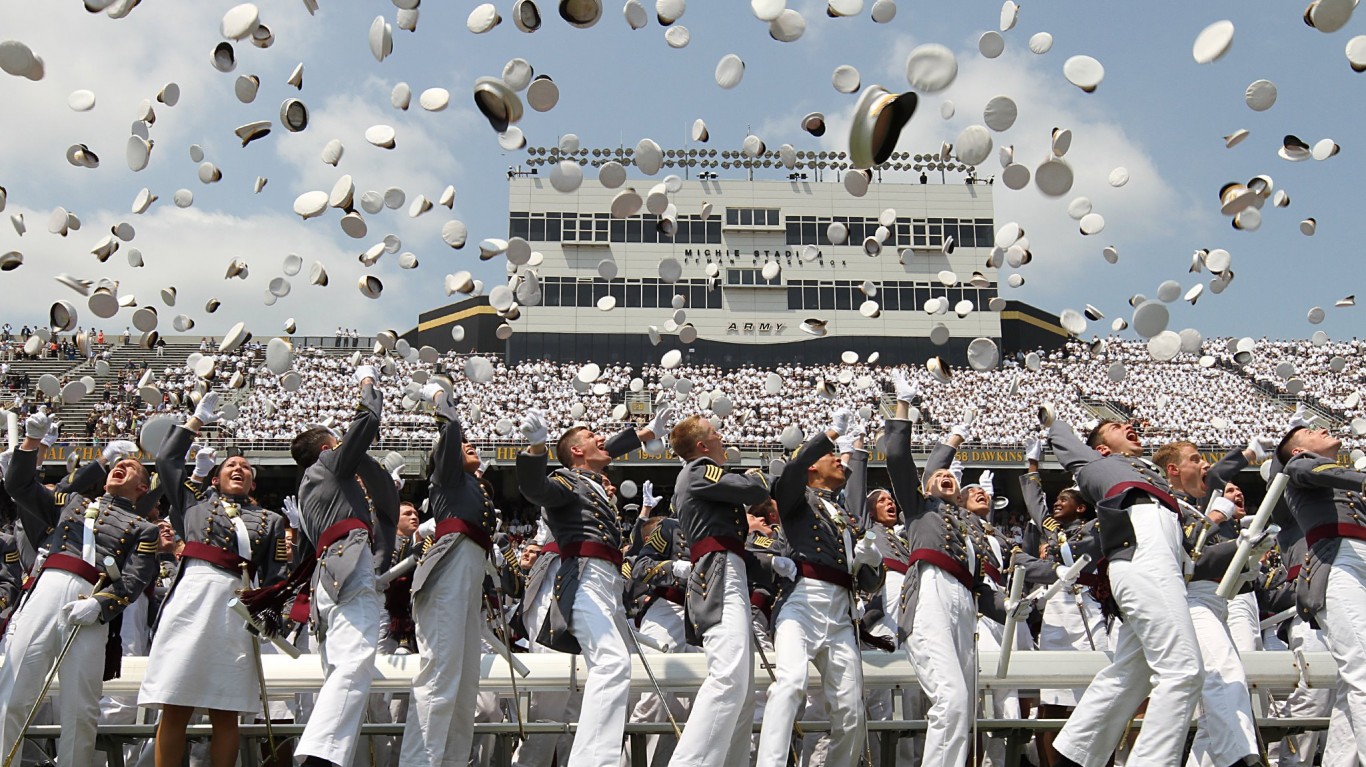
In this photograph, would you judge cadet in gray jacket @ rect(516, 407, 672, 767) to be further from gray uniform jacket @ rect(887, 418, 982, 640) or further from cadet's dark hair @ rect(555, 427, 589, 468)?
gray uniform jacket @ rect(887, 418, 982, 640)

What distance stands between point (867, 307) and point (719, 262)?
3451 centimetres

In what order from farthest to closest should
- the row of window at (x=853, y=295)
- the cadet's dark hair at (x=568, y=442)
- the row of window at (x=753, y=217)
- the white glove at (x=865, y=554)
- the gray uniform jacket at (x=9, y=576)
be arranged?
1. the row of window at (x=853, y=295)
2. the row of window at (x=753, y=217)
3. the gray uniform jacket at (x=9, y=576)
4. the cadet's dark hair at (x=568, y=442)
5. the white glove at (x=865, y=554)

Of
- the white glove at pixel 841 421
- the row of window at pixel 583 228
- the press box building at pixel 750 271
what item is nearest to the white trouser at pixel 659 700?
the white glove at pixel 841 421

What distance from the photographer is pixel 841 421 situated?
6.29m

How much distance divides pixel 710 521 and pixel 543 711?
2.16m

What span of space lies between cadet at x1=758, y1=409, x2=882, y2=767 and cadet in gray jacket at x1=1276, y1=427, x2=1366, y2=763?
2385 mm

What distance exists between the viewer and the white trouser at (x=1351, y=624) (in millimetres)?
5770

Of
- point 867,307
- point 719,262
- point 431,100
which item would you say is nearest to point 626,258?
point 719,262

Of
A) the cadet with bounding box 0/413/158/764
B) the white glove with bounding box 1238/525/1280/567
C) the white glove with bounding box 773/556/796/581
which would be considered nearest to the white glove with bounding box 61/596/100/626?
the cadet with bounding box 0/413/158/764

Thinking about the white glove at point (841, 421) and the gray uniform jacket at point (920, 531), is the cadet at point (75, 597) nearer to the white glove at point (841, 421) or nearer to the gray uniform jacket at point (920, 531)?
the white glove at point (841, 421)

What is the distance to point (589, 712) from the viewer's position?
545 centimetres

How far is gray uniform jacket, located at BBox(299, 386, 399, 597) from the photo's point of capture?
571 centimetres

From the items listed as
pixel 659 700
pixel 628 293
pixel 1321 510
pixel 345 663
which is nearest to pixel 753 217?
pixel 628 293

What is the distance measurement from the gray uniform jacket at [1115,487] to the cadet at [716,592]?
1.76 meters
